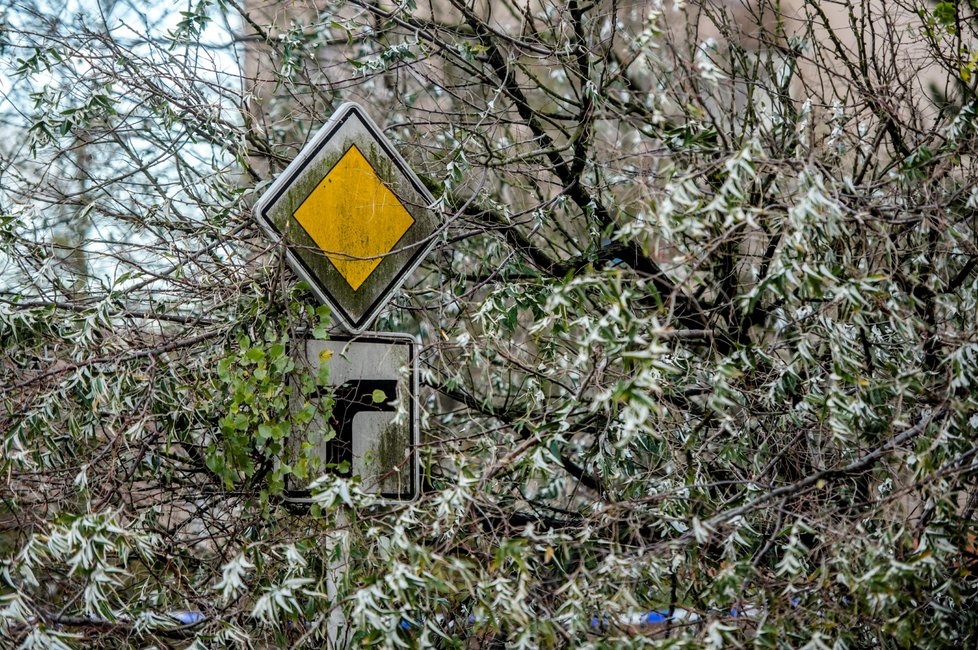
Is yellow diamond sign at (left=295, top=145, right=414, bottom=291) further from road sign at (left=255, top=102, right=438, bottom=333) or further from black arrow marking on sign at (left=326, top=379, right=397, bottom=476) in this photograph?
black arrow marking on sign at (left=326, top=379, right=397, bottom=476)

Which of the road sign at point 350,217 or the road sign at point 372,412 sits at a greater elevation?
the road sign at point 350,217

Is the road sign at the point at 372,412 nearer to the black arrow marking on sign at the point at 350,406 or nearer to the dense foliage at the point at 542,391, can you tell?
the black arrow marking on sign at the point at 350,406

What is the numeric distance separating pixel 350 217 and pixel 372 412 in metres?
0.80

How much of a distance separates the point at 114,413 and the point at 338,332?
42.5 inches

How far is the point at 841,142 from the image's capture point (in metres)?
4.40

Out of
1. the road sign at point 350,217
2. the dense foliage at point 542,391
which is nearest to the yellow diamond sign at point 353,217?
the road sign at point 350,217

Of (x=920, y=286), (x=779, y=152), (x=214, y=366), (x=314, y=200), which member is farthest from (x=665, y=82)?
(x=214, y=366)

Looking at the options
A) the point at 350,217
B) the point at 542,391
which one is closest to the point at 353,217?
the point at 350,217

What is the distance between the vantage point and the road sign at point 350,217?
3529mm

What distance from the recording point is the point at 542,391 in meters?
4.39

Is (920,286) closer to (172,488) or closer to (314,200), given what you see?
(314,200)

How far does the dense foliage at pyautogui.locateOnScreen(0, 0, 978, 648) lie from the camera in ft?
10.5

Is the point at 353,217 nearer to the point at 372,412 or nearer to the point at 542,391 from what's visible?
the point at 372,412

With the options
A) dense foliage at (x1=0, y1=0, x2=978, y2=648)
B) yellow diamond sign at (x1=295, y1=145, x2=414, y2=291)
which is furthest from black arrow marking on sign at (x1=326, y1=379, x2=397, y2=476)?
yellow diamond sign at (x1=295, y1=145, x2=414, y2=291)
